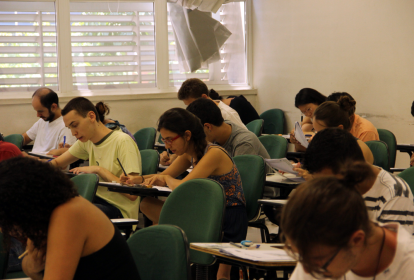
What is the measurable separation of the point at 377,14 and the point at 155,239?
3.83 m

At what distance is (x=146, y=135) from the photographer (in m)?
4.89

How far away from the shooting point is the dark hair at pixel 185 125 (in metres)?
2.56

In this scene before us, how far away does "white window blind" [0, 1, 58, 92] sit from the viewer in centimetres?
574

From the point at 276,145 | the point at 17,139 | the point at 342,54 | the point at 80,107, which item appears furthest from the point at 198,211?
the point at 17,139

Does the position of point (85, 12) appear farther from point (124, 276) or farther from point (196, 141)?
point (124, 276)

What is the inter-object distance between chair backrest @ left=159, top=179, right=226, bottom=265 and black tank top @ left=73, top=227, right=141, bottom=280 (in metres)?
0.64

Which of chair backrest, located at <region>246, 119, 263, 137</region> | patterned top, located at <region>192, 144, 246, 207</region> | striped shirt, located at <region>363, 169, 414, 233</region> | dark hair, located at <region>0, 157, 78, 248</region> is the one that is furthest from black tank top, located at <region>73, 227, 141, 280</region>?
chair backrest, located at <region>246, 119, 263, 137</region>

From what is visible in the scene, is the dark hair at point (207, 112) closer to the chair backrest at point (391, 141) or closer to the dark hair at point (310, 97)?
the chair backrest at point (391, 141)

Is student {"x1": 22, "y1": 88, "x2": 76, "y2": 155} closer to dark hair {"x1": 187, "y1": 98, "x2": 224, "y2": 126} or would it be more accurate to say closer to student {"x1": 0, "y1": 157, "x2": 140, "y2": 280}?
dark hair {"x1": 187, "y1": 98, "x2": 224, "y2": 126}

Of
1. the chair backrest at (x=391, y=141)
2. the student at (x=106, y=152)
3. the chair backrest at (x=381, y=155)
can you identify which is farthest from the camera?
the chair backrest at (x=391, y=141)

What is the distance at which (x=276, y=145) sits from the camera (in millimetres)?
3836

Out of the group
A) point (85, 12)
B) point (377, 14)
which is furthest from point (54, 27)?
point (377, 14)

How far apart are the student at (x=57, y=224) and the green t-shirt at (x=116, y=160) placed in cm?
148

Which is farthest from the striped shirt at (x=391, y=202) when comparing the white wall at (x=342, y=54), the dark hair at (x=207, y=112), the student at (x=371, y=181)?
the white wall at (x=342, y=54)
